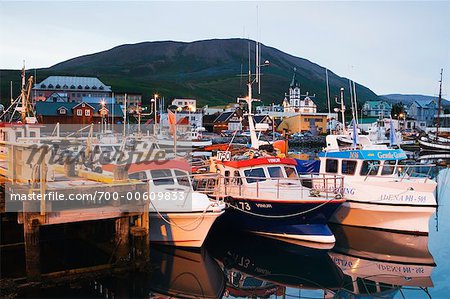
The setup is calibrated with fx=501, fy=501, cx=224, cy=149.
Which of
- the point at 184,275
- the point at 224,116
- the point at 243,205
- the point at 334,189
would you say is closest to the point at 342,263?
the point at 334,189

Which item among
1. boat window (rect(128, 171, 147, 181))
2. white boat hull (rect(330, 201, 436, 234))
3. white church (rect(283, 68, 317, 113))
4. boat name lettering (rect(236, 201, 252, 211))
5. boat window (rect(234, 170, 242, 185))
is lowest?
white boat hull (rect(330, 201, 436, 234))

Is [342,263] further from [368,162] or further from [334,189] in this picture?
[368,162]

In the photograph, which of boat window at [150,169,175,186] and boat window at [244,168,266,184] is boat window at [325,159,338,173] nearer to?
boat window at [244,168,266,184]

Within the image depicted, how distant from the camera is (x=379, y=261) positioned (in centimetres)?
1697

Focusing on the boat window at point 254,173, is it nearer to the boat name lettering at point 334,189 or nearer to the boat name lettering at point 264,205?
the boat name lettering at point 264,205

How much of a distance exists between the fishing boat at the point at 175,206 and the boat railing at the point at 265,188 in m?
1.52

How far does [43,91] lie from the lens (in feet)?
440

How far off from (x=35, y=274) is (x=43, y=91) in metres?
131

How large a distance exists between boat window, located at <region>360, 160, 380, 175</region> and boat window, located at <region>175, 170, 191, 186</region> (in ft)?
25.5

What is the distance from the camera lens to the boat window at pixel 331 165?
21484 mm


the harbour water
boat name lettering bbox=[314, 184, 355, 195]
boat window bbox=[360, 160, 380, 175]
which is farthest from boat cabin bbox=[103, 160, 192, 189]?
boat window bbox=[360, 160, 380, 175]

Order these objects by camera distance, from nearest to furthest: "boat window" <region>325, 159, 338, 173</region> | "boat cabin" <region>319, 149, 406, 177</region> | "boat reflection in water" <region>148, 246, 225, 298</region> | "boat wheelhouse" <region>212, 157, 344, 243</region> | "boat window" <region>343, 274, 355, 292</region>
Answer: "boat reflection in water" <region>148, 246, 225, 298</region>, "boat window" <region>343, 274, 355, 292</region>, "boat wheelhouse" <region>212, 157, 344, 243</region>, "boat cabin" <region>319, 149, 406, 177</region>, "boat window" <region>325, 159, 338, 173</region>

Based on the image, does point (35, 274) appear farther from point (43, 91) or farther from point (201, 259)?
point (43, 91)

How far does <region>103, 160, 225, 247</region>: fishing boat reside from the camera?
16.1 meters
